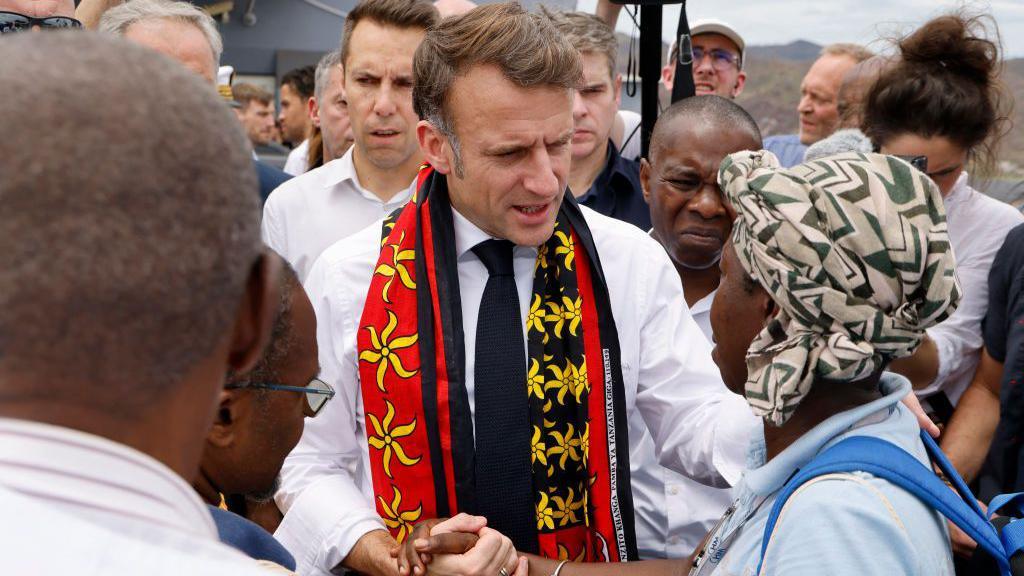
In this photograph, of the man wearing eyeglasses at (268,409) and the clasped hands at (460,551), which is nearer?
the man wearing eyeglasses at (268,409)

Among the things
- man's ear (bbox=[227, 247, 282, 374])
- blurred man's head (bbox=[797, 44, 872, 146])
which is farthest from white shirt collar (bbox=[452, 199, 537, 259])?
blurred man's head (bbox=[797, 44, 872, 146])

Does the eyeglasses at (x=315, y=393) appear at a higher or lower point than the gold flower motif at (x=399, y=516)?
higher

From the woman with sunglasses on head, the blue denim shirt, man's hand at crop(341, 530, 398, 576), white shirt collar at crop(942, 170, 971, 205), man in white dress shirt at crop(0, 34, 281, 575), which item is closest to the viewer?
man in white dress shirt at crop(0, 34, 281, 575)

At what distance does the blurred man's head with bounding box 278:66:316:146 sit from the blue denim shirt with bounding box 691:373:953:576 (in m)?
6.88

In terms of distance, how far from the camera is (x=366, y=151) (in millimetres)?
3869

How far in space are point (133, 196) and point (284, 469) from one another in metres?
1.83

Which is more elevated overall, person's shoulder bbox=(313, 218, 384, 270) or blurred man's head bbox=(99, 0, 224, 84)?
blurred man's head bbox=(99, 0, 224, 84)

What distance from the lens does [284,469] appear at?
100 inches

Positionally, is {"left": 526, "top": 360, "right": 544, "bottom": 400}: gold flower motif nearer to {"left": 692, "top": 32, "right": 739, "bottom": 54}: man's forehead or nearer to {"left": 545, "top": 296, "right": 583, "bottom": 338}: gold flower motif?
{"left": 545, "top": 296, "right": 583, "bottom": 338}: gold flower motif

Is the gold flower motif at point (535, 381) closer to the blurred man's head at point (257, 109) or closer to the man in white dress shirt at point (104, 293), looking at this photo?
the man in white dress shirt at point (104, 293)

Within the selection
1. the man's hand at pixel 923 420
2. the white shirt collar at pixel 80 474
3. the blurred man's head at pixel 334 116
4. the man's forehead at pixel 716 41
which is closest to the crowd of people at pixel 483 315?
the white shirt collar at pixel 80 474

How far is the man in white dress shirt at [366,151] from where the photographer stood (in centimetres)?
378

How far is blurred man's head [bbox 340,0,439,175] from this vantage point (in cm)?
378

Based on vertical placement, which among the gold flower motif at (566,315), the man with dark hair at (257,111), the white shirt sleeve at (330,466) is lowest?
the man with dark hair at (257,111)
